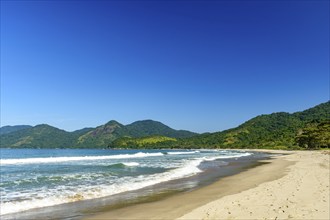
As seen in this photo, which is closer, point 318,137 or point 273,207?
point 273,207

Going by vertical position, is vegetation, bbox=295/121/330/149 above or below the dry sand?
above

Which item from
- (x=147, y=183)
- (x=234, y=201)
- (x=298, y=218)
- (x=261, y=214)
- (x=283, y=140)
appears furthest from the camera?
(x=283, y=140)

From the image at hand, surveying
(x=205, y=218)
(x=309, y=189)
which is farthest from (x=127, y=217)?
(x=309, y=189)

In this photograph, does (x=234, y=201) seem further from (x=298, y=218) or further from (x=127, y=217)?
A: (x=127, y=217)

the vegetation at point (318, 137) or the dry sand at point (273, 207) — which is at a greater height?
the vegetation at point (318, 137)

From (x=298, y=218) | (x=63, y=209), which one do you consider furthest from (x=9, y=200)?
(x=298, y=218)

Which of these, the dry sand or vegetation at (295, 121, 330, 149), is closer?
the dry sand

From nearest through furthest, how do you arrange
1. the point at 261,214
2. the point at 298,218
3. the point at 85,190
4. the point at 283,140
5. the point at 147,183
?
1. the point at 298,218
2. the point at 261,214
3. the point at 85,190
4. the point at 147,183
5. the point at 283,140

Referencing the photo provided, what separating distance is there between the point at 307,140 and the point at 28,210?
107350mm

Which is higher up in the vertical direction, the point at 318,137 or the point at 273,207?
the point at 318,137

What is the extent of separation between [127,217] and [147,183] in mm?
10888

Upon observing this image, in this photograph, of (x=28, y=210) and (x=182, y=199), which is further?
(x=182, y=199)

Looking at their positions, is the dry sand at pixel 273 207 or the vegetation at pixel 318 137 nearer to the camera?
the dry sand at pixel 273 207

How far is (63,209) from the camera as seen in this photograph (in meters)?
13.7
